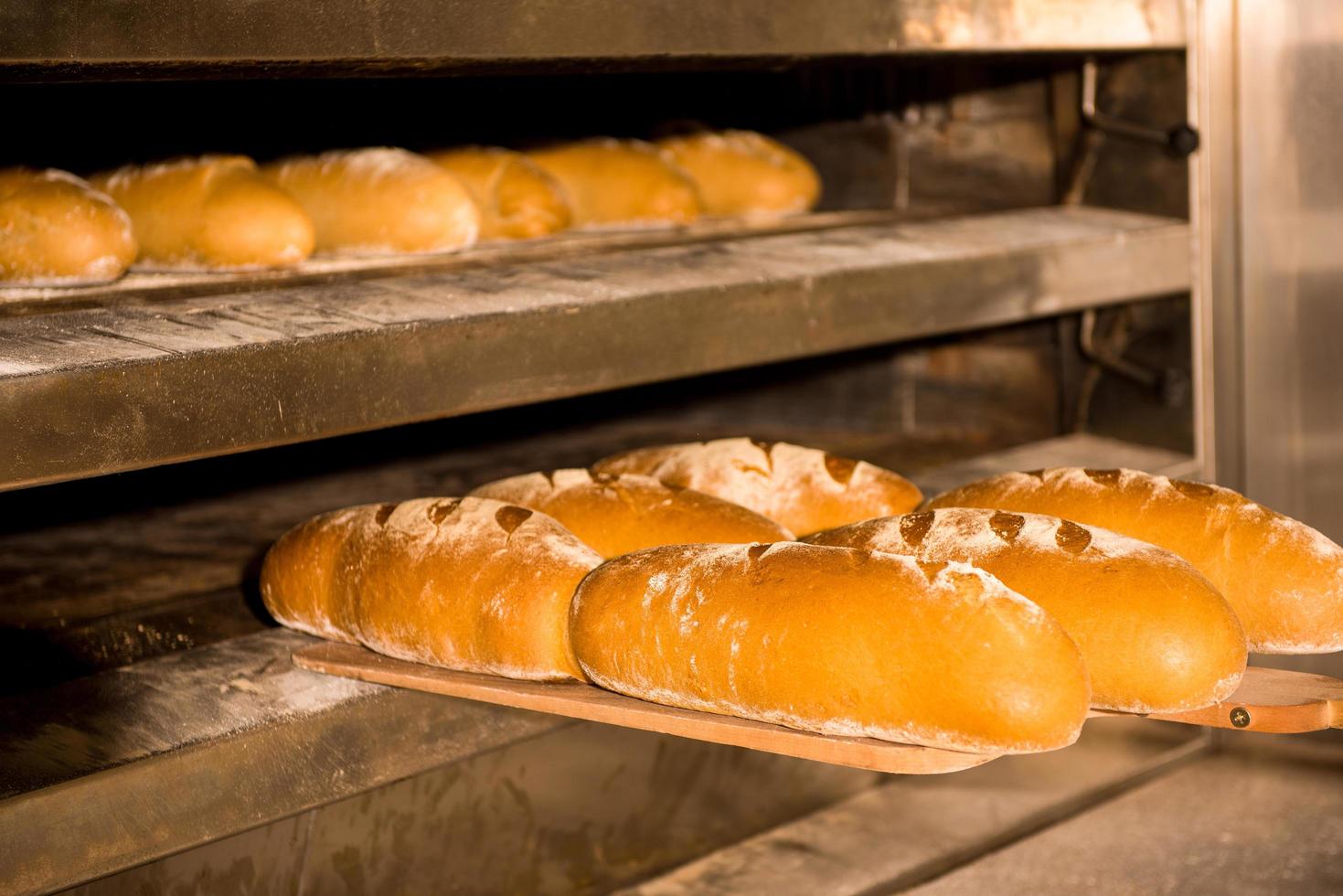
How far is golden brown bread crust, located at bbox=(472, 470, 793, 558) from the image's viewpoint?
1.37 meters

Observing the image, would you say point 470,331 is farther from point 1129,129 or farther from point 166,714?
point 1129,129

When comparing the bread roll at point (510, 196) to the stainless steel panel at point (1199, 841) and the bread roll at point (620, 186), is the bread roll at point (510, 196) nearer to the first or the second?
the bread roll at point (620, 186)

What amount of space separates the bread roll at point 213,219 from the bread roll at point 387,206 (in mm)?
93

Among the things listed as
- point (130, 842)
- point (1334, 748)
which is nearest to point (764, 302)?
point (130, 842)

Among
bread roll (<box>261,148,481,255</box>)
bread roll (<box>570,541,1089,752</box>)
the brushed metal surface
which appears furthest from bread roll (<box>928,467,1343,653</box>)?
bread roll (<box>261,148,481,255</box>)

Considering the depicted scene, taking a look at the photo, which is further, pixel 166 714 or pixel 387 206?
pixel 387 206

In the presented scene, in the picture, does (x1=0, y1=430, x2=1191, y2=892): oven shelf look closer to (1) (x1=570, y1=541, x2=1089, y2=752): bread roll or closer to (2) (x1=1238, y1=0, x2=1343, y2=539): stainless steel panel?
(1) (x1=570, y1=541, x2=1089, y2=752): bread roll

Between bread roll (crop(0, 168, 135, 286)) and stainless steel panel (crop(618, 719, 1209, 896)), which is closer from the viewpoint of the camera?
bread roll (crop(0, 168, 135, 286))

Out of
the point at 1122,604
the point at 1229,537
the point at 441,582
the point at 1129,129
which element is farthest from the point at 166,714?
the point at 1129,129

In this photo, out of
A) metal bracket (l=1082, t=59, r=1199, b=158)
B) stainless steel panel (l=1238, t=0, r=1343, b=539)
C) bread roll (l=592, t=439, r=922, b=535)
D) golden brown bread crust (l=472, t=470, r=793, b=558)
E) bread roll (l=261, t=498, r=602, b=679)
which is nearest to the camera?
bread roll (l=261, t=498, r=602, b=679)

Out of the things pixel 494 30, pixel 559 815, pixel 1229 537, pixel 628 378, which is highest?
pixel 494 30

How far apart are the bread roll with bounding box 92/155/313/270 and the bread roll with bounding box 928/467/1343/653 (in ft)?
2.62

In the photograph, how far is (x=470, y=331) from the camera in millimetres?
1367

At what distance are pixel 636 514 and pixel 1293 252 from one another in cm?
153
